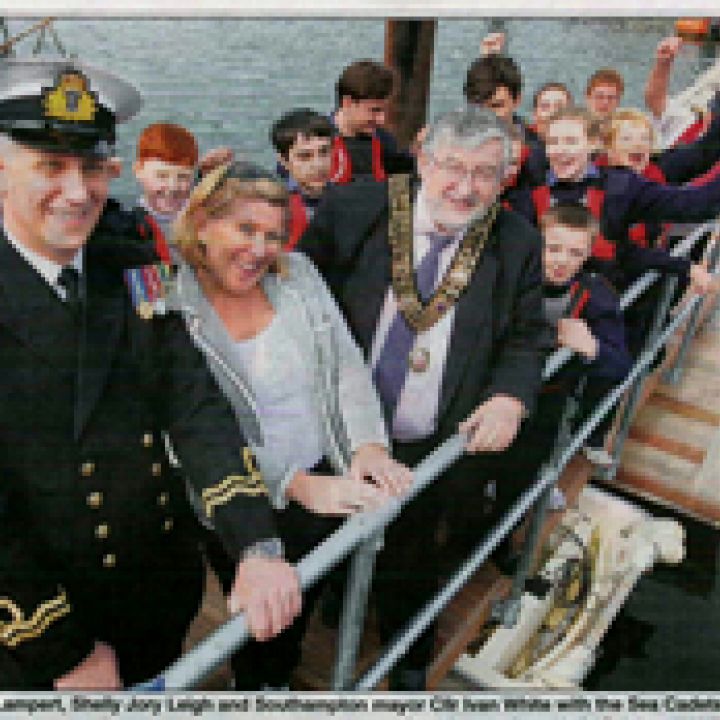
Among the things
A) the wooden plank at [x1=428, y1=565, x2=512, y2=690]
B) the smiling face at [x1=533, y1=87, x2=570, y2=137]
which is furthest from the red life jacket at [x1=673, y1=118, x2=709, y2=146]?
the wooden plank at [x1=428, y1=565, x2=512, y2=690]

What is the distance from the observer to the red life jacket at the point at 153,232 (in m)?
1.48

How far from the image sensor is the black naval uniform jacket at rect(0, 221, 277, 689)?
1.03m

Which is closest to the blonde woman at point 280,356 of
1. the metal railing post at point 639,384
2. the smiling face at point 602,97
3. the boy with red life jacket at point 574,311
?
the boy with red life jacket at point 574,311

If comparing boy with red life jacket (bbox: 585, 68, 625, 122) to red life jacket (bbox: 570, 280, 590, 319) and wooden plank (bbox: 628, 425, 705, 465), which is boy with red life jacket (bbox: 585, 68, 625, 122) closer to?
red life jacket (bbox: 570, 280, 590, 319)

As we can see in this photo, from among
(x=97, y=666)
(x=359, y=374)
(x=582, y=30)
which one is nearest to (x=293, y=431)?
(x=359, y=374)

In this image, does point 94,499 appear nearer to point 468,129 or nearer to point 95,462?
point 95,462

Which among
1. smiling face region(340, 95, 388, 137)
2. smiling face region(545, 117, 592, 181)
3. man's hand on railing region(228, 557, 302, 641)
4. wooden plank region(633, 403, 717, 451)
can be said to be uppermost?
smiling face region(340, 95, 388, 137)

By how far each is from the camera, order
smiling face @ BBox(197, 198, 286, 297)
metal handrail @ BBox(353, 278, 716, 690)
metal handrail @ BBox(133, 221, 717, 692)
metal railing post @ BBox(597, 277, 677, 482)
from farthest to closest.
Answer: metal railing post @ BBox(597, 277, 677, 482), metal handrail @ BBox(353, 278, 716, 690), smiling face @ BBox(197, 198, 286, 297), metal handrail @ BBox(133, 221, 717, 692)

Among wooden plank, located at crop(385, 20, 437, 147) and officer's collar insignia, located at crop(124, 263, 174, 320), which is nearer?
officer's collar insignia, located at crop(124, 263, 174, 320)

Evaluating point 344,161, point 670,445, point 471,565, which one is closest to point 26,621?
point 471,565

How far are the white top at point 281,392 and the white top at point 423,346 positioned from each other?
285 mm

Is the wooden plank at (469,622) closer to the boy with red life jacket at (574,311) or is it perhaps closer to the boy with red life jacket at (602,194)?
the boy with red life jacket at (574,311)

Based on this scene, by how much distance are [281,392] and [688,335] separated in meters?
3.35

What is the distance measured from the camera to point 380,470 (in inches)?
53.2
